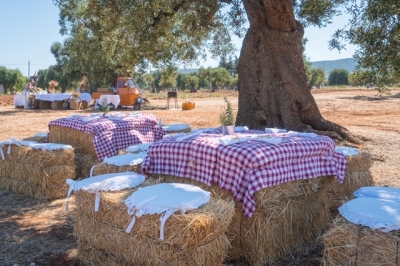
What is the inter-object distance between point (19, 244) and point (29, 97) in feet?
73.0

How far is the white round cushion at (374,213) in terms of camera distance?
112 inches

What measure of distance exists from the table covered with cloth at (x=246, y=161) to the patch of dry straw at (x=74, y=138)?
300cm

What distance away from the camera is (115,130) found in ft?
24.4

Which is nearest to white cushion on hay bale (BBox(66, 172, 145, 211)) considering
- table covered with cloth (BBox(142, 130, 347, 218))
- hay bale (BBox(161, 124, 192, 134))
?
table covered with cloth (BBox(142, 130, 347, 218))

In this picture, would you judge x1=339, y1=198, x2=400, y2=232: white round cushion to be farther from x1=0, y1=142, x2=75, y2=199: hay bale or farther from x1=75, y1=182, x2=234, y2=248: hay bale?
x1=0, y1=142, x2=75, y2=199: hay bale

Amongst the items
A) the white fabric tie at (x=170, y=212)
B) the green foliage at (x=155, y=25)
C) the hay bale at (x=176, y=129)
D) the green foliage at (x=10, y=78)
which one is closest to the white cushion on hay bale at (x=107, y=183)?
the white fabric tie at (x=170, y=212)

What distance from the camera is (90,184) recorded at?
145 inches

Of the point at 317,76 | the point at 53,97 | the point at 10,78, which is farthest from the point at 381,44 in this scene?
the point at 317,76

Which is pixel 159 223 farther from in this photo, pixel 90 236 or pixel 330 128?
pixel 330 128

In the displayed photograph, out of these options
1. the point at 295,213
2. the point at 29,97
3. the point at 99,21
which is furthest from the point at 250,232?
the point at 29,97

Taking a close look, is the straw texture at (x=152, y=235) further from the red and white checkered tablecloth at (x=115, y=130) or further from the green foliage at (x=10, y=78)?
the green foliage at (x=10, y=78)

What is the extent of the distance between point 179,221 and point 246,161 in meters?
0.97

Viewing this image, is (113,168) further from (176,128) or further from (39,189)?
(176,128)

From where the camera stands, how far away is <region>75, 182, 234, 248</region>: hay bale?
3.00 metres
